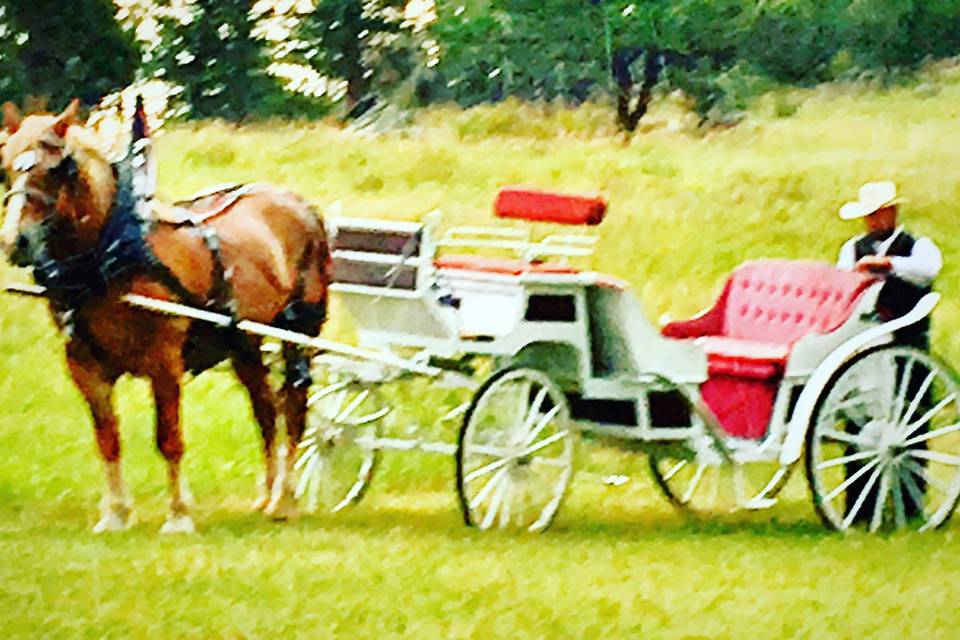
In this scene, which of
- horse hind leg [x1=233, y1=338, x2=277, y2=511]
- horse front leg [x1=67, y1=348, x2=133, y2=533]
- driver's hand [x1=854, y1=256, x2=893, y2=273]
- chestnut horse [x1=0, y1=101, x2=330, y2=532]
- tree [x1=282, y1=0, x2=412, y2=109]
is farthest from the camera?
tree [x1=282, y1=0, x2=412, y2=109]

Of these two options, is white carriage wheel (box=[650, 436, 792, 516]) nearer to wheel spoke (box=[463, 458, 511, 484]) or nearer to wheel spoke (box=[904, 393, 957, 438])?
wheel spoke (box=[904, 393, 957, 438])

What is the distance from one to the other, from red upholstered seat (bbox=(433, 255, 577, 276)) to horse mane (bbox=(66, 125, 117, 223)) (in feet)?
2.72

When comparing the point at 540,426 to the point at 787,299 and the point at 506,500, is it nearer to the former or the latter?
the point at 506,500

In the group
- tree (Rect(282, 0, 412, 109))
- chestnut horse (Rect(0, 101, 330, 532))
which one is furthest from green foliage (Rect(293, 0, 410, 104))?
chestnut horse (Rect(0, 101, 330, 532))

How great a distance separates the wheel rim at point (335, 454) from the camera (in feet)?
15.9

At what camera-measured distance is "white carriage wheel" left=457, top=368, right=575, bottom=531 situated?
14.3 ft

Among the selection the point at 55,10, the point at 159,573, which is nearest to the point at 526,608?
the point at 159,573

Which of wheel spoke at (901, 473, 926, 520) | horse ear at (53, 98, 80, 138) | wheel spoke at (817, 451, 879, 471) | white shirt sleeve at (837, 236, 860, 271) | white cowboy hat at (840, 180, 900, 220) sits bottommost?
wheel spoke at (901, 473, 926, 520)

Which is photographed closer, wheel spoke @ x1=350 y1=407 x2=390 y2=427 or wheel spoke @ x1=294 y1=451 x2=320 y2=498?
wheel spoke @ x1=350 y1=407 x2=390 y2=427

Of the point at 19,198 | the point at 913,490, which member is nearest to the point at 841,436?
the point at 913,490

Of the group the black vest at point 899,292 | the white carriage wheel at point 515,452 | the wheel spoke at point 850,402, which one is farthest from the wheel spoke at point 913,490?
the white carriage wheel at point 515,452

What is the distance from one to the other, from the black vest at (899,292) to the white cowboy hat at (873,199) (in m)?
0.08

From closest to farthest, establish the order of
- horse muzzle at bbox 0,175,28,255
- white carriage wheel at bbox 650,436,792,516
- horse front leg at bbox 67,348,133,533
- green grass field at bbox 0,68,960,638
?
1. green grass field at bbox 0,68,960,638
2. horse muzzle at bbox 0,175,28,255
3. horse front leg at bbox 67,348,133,533
4. white carriage wheel at bbox 650,436,792,516

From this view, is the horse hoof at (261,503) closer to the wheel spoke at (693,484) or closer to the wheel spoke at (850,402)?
the wheel spoke at (693,484)
